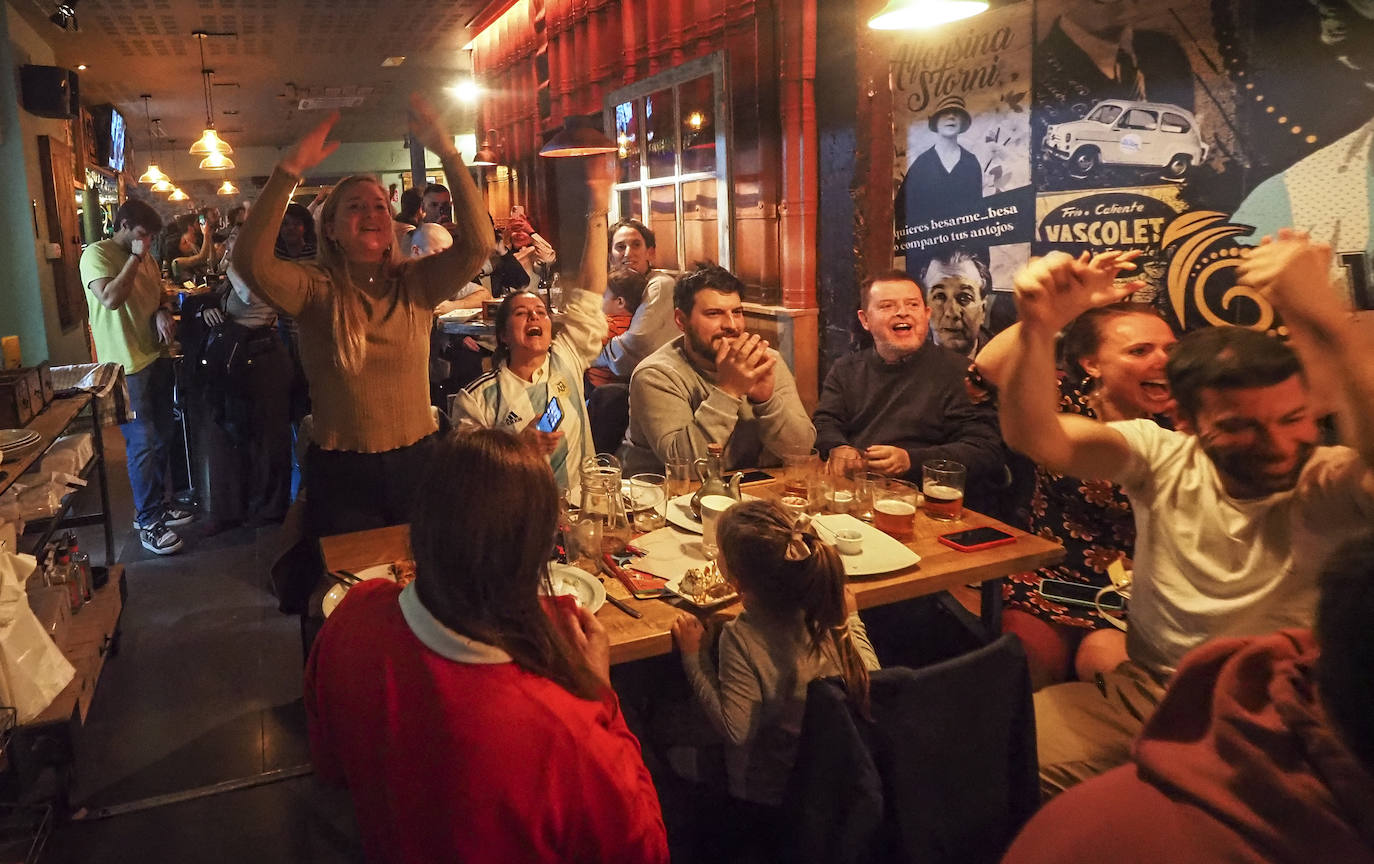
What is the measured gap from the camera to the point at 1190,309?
113 inches

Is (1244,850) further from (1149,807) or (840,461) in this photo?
(840,461)

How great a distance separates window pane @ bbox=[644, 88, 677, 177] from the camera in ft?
18.7

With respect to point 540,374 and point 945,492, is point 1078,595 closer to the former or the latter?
point 945,492

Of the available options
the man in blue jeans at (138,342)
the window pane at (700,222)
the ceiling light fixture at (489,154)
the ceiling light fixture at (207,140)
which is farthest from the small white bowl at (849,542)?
the ceiling light fixture at (489,154)

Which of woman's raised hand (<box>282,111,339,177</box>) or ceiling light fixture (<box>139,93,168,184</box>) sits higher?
ceiling light fixture (<box>139,93,168,184</box>)

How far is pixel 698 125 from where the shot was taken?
210 inches

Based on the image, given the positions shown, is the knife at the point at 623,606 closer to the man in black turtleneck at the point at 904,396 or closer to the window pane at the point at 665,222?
the man in black turtleneck at the point at 904,396

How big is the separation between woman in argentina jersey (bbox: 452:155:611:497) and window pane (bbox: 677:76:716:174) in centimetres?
239

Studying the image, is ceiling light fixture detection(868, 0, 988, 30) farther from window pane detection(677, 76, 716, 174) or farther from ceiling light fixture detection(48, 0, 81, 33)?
ceiling light fixture detection(48, 0, 81, 33)

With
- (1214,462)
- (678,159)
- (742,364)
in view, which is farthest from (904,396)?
(678,159)

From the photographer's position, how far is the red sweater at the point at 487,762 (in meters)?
1.12

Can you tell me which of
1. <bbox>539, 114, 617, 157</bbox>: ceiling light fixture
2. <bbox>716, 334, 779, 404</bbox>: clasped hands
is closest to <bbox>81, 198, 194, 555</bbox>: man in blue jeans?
<bbox>539, 114, 617, 157</bbox>: ceiling light fixture

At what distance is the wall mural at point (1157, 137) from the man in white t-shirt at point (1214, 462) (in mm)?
1137

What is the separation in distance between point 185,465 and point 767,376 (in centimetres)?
401
